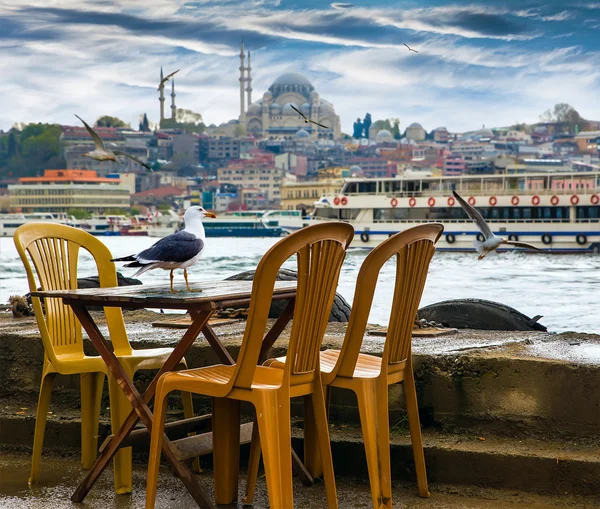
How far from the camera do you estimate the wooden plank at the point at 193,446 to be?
2.55m

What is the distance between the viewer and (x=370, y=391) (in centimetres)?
243

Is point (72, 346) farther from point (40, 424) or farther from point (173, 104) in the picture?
point (173, 104)

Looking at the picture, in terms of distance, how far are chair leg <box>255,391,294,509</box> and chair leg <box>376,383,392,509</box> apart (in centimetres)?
28

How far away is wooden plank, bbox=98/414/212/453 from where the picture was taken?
257 centimetres

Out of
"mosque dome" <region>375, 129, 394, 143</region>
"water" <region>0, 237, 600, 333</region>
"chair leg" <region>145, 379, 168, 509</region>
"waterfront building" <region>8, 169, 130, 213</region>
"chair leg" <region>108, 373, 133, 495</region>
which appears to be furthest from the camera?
"mosque dome" <region>375, 129, 394, 143</region>

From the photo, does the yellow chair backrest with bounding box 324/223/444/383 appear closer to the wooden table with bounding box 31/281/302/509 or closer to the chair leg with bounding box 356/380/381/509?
the chair leg with bounding box 356/380/381/509

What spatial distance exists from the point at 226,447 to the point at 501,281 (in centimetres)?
2424

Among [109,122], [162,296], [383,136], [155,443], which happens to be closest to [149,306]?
[162,296]

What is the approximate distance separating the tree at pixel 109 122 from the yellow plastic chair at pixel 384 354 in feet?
457

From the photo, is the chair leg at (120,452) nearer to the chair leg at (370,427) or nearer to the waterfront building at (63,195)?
the chair leg at (370,427)

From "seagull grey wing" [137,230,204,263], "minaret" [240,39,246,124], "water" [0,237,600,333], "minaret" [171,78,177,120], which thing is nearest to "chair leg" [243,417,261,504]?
"seagull grey wing" [137,230,204,263]

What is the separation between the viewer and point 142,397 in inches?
98.3

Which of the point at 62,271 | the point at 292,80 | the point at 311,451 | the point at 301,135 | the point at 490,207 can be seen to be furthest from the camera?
the point at 292,80

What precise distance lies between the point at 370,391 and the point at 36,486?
1029 mm
